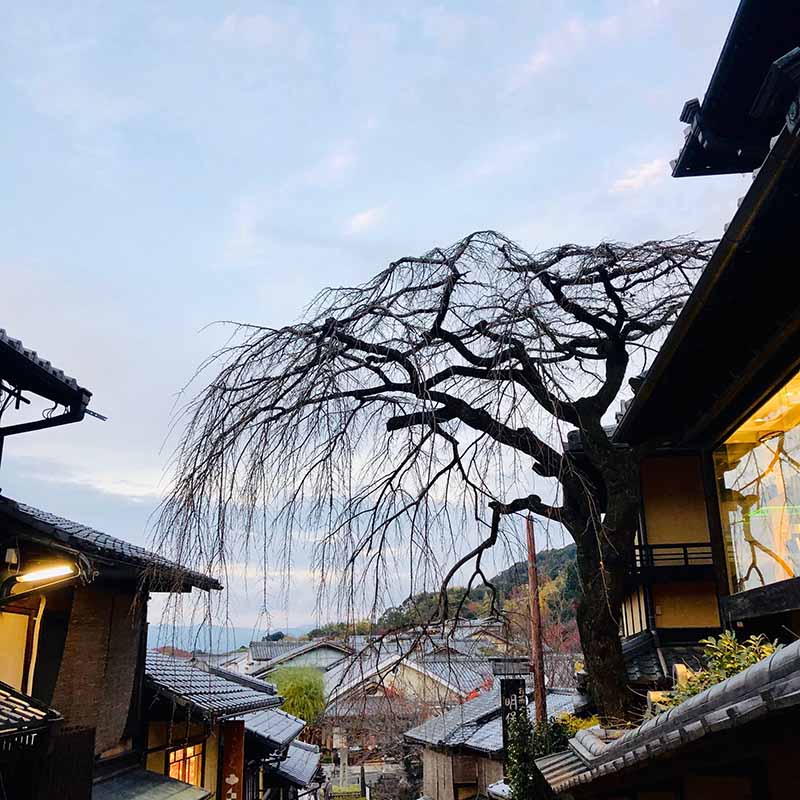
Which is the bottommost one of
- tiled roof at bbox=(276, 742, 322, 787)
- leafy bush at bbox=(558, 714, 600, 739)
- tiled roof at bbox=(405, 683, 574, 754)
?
tiled roof at bbox=(276, 742, 322, 787)

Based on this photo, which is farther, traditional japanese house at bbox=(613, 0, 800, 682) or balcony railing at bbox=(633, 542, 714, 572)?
balcony railing at bbox=(633, 542, 714, 572)

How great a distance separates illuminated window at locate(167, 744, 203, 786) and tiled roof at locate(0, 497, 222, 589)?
468 cm

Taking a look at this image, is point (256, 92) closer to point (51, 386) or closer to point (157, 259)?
point (157, 259)

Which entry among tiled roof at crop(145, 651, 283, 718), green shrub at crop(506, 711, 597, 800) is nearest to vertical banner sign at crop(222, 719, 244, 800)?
tiled roof at crop(145, 651, 283, 718)

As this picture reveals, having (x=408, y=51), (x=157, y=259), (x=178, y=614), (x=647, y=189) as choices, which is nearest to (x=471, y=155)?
(x=408, y=51)

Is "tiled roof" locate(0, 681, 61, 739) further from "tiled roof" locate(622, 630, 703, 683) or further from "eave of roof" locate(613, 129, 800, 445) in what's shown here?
"tiled roof" locate(622, 630, 703, 683)

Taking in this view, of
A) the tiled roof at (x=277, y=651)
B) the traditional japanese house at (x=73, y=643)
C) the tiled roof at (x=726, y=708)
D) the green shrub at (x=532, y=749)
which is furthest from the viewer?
the tiled roof at (x=277, y=651)

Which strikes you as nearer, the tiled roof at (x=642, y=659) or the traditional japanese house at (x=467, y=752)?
the tiled roof at (x=642, y=659)

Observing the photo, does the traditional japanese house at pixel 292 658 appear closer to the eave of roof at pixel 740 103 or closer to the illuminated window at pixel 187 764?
the illuminated window at pixel 187 764

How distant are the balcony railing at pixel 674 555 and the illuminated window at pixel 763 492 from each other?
9.14 metres

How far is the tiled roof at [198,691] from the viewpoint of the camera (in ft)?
33.0

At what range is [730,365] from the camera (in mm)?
5109

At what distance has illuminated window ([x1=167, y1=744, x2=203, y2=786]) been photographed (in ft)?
38.1

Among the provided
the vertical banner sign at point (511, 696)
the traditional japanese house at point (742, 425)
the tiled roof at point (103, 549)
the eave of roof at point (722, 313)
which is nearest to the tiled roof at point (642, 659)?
the vertical banner sign at point (511, 696)
